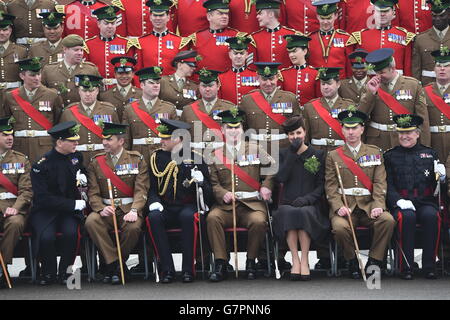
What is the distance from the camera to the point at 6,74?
1180 cm

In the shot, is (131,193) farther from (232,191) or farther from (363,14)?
(363,14)

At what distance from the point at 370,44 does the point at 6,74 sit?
4.12 meters

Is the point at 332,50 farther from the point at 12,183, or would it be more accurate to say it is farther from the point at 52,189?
the point at 12,183

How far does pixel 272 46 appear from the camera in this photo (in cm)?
1191

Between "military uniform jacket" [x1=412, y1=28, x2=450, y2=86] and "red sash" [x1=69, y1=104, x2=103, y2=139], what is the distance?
3568 mm

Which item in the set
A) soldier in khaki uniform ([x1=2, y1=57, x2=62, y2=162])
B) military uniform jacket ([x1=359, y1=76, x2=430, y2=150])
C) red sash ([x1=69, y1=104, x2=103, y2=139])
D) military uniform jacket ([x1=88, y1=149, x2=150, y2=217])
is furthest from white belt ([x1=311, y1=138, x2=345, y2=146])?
soldier in khaki uniform ([x1=2, y1=57, x2=62, y2=162])

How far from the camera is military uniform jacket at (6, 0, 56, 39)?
487 inches

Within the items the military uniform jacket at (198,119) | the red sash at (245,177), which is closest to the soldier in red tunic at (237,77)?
the military uniform jacket at (198,119)

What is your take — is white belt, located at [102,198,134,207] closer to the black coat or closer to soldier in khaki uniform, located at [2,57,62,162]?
the black coat

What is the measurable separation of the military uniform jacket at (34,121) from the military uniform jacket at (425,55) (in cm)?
399

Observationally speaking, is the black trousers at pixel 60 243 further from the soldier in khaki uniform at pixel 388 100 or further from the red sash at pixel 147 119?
the soldier in khaki uniform at pixel 388 100

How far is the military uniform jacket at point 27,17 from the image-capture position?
40.6ft

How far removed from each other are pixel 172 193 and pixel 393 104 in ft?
8.21

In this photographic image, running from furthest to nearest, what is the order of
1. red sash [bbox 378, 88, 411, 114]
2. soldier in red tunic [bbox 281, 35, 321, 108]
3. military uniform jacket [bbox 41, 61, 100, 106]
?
military uniform jacket [bbox 41, 61, 100, 106] → soldier in red tunic [bbox 281, 35, 321, 108] → red sash [bbox 378, 88, 411, 114]
